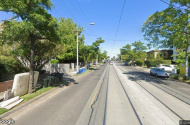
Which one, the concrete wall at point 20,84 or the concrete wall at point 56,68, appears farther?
the concrete wall at point 56,68

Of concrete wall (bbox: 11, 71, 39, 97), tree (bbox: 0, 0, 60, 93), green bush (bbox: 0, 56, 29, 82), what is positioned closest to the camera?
tree (bbox: 0, 0, 60, 93)

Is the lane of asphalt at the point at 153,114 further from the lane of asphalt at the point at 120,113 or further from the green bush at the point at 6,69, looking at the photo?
the green bush at the point at 6,69

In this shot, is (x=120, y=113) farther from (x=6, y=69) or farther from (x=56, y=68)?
(x=56, y=68)

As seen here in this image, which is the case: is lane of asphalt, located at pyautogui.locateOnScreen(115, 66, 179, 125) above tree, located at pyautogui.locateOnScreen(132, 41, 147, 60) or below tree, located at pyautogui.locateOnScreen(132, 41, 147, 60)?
below

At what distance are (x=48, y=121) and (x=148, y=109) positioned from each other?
428 centimetres

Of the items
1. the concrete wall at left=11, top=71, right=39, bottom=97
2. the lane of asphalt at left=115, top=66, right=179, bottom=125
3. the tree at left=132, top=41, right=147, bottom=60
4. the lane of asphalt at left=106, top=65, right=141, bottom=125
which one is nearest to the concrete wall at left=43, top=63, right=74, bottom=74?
the concrete wall at left=11, top=71, right=39, bottom=97

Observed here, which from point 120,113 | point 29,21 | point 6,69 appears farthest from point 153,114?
point 6,69

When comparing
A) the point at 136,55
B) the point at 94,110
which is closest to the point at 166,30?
the point at 94,110

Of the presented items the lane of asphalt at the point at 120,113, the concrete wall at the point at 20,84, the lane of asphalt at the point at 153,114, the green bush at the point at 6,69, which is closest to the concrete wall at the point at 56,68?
the green bush at the point at 6,69

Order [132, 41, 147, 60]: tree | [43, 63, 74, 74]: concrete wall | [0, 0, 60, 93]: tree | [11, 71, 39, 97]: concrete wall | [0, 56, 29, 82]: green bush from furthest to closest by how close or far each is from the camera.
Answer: [132, 41, 147, 60]: tree
[43, 63, 74, 74]: concrete wall
[0, 56, 29, 82]: green bush
[11, 71, 39, 97]: concrete wall
[0, 0, 60, 93]: tree

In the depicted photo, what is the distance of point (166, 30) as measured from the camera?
34.1 feet

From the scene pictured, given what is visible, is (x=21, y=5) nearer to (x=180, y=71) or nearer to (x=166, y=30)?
(x=166, y=30)

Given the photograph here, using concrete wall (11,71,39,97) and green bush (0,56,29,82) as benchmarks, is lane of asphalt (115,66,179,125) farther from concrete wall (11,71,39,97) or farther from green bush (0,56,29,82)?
green bush (0,56,29,82)

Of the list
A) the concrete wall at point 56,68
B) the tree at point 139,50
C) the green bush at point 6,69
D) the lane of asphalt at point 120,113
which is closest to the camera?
the lane of asphalt at point 120,113
